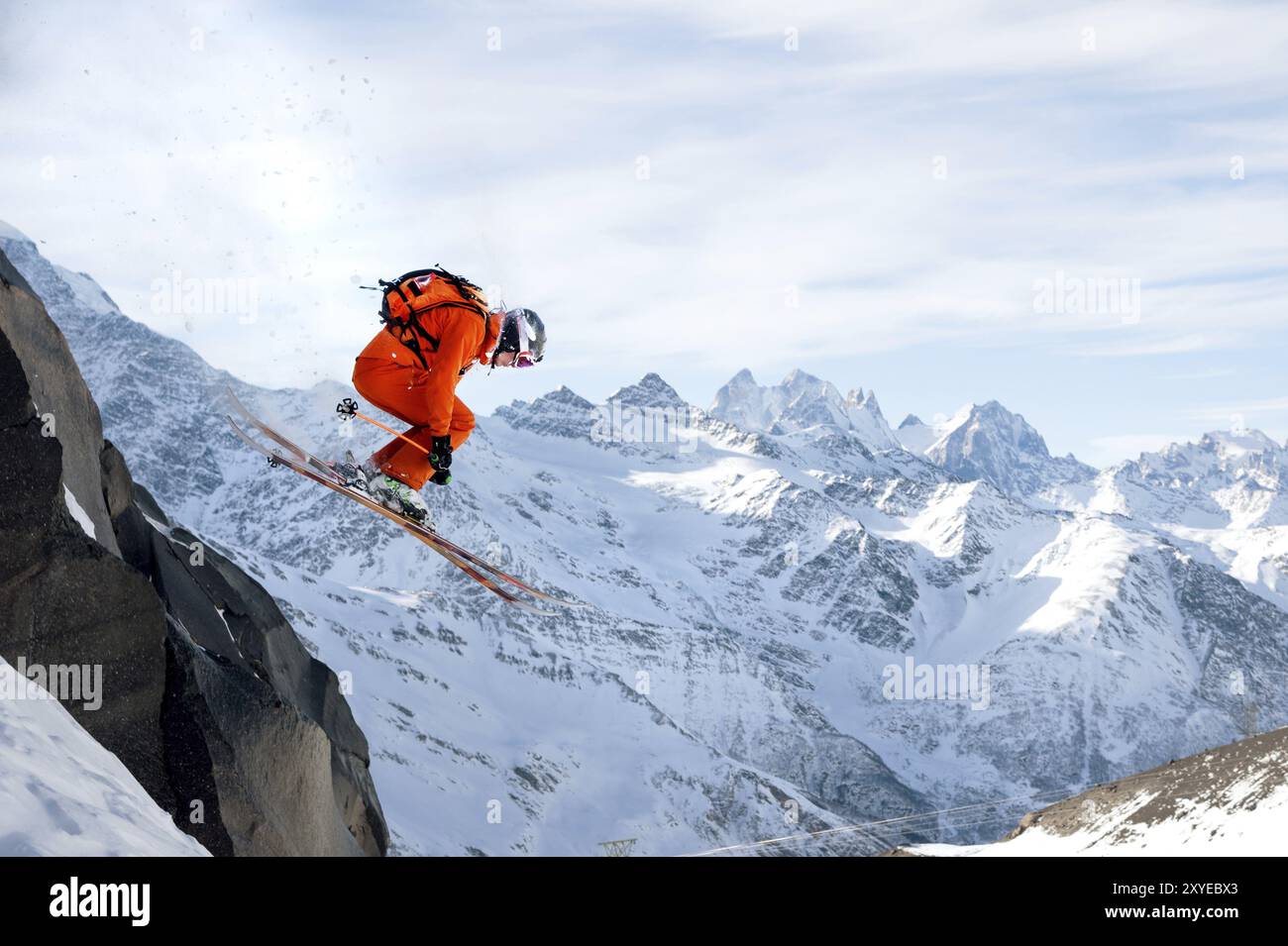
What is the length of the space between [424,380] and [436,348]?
43 cm

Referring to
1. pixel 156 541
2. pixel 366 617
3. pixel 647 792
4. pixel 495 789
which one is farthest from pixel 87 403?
pixel 366 617

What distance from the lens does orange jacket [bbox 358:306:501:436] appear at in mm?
12016

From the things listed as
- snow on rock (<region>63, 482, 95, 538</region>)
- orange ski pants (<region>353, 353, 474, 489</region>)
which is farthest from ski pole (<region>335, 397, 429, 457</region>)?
snow on rock (<region>63, 482, 95, 538</region>)

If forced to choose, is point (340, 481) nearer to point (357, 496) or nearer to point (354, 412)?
point (357, 496)

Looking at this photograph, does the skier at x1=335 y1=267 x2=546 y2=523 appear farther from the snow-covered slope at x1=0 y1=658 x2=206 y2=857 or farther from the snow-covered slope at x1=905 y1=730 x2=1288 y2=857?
the snow-covered slope at x1=905 y1=730 x2=1288 y2=857

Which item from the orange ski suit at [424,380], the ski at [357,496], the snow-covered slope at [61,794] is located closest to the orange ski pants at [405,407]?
the orange ski suit at [424,380]

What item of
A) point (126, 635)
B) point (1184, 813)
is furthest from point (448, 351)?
point (1184, 813)

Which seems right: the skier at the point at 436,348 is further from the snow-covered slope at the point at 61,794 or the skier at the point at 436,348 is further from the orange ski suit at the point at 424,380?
the snow-covered slope at the point at 61,794

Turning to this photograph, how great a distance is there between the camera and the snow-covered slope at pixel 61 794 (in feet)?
22.8

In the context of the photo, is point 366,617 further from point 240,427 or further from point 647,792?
point 240,427

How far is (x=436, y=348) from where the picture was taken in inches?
487

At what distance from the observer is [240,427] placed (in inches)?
665

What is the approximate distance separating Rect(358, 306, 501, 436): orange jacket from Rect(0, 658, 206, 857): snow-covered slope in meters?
4.28
